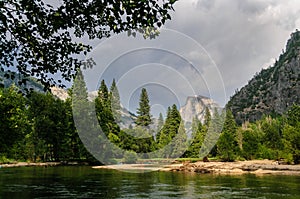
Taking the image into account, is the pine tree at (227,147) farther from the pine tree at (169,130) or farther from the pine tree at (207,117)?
the pine tree at (207,117)

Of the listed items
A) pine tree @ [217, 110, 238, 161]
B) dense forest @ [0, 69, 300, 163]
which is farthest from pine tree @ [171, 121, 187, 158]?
pine tree @ [217, 110, 238, 161]

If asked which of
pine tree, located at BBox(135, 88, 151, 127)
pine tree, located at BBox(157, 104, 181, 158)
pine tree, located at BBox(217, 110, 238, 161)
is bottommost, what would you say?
pine tree, located at BBox(217, 110, 238, 161)

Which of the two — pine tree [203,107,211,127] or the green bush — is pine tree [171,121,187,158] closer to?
pine tree [203,107,211,127]

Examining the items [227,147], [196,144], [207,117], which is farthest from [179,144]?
[207,117]

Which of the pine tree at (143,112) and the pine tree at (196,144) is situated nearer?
the pine tree at (196,144)

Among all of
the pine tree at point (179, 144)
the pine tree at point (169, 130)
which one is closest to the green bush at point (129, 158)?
the pine tree at point (169, 130)

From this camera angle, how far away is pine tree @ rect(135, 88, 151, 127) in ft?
281

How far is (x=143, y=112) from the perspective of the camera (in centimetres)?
8700

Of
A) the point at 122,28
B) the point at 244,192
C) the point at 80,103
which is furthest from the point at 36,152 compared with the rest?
the point at 122,28

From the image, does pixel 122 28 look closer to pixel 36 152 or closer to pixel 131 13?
pixel 131 13

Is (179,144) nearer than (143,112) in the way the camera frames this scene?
Yes

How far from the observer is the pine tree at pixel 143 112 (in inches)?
3376

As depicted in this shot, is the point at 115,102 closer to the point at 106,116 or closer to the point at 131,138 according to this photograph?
the point at 106,116

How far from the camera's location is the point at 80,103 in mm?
62250
